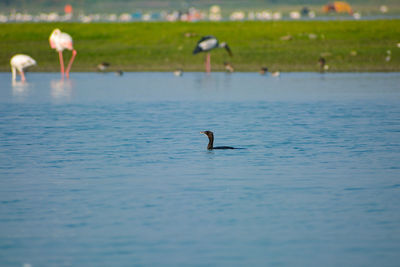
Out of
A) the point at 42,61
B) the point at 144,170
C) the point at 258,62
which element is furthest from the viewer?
the point at 42,61

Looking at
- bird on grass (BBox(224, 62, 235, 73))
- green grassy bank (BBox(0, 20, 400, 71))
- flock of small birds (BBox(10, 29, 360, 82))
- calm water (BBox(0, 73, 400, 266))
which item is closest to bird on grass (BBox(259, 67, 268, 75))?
flock of small birds (BBox(10, 29, 360, 82))

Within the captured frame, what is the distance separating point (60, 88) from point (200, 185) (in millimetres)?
24221

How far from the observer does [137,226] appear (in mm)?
11438

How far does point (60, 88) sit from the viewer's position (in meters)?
37.2

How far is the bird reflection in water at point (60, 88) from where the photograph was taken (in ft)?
111

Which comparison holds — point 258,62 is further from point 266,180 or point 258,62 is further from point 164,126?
point 266,180

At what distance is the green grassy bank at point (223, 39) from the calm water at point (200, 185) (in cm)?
1736

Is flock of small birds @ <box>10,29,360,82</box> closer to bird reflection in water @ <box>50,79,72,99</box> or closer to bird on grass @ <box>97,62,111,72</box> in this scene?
bird on grass @ <box>97,62,111,72</box>

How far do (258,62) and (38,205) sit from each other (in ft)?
113

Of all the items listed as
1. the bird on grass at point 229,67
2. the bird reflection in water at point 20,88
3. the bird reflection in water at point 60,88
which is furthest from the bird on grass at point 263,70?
the bird reflection in water at point 20,88

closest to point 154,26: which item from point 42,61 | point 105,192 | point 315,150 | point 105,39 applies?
point 105,39

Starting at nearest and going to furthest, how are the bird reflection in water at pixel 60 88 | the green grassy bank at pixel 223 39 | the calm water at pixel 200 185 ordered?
the calm water at pixel 200 185
the bird reflection in water at pixel 60 88
the green grassy bank at pixel 223 39

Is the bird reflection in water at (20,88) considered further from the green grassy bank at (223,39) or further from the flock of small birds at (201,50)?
the green grassy bank at (223,39)

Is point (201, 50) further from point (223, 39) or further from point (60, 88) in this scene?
point (60, 88)
